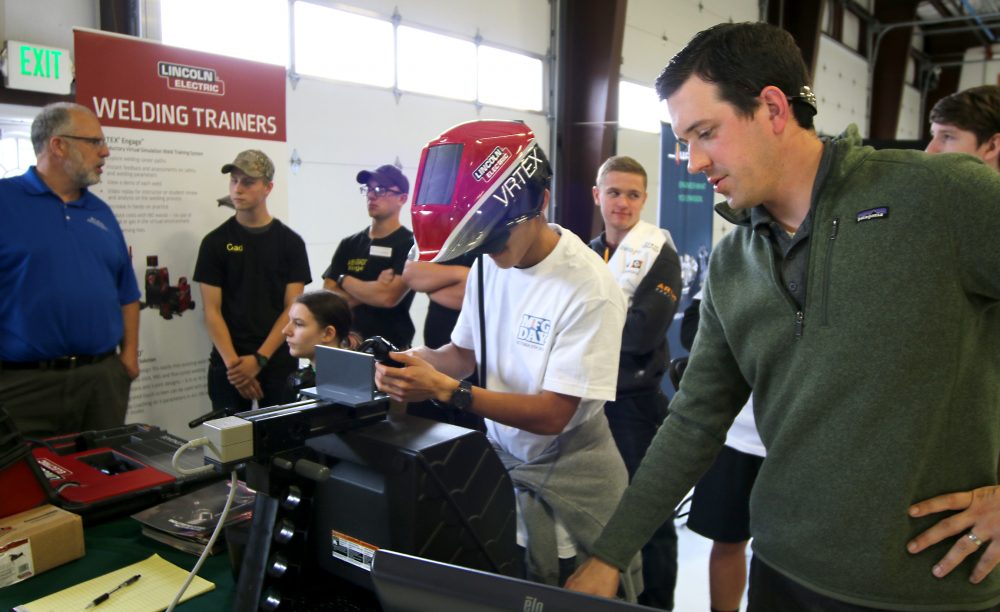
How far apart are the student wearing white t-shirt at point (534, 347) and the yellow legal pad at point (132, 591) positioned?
489 mm

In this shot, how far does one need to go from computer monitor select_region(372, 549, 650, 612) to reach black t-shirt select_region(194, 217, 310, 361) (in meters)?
2.70

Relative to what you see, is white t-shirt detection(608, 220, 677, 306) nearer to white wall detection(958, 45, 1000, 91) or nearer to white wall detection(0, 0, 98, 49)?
white wall detection(0, 0, 98, 49)

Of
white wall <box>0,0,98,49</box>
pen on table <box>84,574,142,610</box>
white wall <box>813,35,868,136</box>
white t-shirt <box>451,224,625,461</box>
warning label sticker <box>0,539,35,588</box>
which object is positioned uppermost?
white wall <box>813,35,868,136</box>

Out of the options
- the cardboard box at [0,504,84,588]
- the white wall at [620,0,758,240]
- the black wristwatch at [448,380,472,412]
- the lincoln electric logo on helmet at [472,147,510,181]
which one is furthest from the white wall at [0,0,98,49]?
the white wall at [620,0,758,240]

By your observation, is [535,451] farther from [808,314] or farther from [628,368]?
[628,368]

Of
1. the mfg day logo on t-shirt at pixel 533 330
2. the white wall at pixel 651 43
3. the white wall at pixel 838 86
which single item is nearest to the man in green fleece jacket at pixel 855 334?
the mfg day logo on t-shirt at pixel 533 330

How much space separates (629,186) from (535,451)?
5.59ft

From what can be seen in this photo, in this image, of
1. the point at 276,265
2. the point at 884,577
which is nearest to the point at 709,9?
the point at 276,265

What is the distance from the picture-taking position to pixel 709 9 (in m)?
7.42

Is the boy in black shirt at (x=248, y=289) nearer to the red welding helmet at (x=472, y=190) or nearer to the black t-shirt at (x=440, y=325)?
the black t-shirt at (x=440, y=325)

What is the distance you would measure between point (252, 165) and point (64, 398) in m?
1.22

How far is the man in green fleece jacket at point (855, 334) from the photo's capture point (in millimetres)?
889

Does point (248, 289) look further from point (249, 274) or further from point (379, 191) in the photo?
point (379, 191)

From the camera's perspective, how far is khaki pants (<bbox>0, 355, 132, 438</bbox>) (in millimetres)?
2521
